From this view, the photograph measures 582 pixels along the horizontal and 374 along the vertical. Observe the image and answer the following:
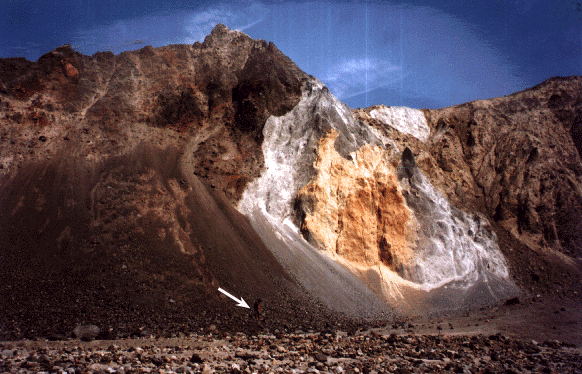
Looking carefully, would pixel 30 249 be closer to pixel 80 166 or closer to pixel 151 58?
pixel 80 166

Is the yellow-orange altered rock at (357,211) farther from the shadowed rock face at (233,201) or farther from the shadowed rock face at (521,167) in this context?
the shadowed rock face at (521,167)

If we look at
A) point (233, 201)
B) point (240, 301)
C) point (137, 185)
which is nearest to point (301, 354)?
point (240, 301)

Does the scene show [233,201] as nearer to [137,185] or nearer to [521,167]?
[137,185]

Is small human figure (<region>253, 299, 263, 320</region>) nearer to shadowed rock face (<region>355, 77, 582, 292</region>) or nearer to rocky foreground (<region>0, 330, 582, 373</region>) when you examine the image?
rocky foreground (<region>0, 330, 582, 373</region>)

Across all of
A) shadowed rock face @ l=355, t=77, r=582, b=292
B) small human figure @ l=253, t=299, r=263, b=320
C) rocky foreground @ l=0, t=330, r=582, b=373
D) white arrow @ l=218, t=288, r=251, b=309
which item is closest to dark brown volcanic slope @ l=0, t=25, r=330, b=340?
white arrow @ l=218, t=288, r=251, b=309

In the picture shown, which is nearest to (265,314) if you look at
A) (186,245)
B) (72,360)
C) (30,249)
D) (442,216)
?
(186,245)
